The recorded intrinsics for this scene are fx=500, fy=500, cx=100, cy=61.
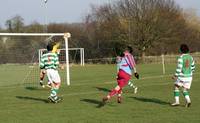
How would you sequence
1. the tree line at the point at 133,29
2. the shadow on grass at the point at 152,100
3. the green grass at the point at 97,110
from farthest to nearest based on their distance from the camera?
the tree line at the point at 133,29 → the shadow on grass at the point at 152,100 → the green grass at the point at 97,110

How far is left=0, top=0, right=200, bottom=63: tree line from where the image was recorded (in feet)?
257

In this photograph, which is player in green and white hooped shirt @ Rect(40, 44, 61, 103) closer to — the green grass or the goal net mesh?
the green grass

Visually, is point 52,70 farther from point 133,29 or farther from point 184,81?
point 133,29

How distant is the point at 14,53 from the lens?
31.3 m

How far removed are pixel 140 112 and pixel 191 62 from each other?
236cm

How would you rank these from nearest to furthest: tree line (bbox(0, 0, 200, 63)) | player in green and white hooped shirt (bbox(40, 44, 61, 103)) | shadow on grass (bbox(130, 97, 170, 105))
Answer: shadow on grass (bbox(130, 97, 170, 105)) → player in green and white hooped shirt (bbox(40, 44, 61, 103)) → tree line (bbox(0, 0, 200, 63))

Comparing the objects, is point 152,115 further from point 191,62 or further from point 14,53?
point 14,53

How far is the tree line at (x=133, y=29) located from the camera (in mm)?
78312

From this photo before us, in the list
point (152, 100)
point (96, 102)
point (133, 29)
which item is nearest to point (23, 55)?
point (96, 102)

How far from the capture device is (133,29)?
78625 millimetres

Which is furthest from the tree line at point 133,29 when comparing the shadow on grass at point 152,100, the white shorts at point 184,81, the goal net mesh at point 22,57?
the white shorts at point 184,81

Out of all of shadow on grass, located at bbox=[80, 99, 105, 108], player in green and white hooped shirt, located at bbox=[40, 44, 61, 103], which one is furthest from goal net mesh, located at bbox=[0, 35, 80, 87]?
player in green and white hooped shirt, located at bbox=[40, 44, 61, 103]

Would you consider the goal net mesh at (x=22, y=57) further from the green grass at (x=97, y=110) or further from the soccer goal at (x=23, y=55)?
the green grass at (x=97, y=110)

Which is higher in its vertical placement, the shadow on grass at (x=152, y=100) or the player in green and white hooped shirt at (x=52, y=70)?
the player in green and white hooped shirt at (x=52, y=70)
